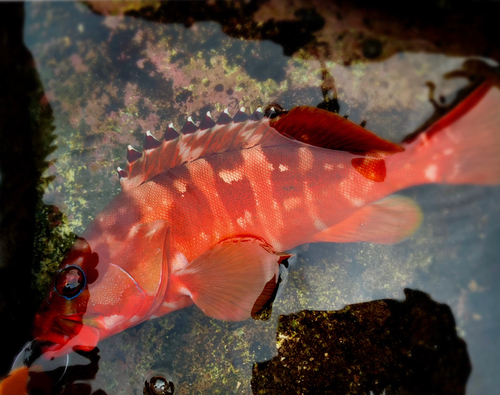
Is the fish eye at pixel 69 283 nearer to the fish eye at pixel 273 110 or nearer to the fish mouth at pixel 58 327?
the fish mouth at pixel 58 327

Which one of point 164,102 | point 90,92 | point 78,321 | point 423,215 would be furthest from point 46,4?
point 423,215

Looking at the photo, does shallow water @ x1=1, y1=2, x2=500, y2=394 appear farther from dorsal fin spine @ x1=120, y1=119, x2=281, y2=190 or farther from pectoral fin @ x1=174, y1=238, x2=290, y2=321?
dorsal fin spine @ x1=120, y1=119, x2=281, y2=190

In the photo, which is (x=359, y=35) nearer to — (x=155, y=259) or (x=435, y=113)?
(x=435, y=113)

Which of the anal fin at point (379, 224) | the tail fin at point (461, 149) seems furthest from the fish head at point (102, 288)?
the tail fin at point (461, 149)

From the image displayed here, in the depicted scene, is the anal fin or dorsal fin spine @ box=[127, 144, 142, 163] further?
the anal fin

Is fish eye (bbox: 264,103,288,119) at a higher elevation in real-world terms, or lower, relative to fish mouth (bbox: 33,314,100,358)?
higher

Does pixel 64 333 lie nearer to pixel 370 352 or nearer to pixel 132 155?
pixel 132 155

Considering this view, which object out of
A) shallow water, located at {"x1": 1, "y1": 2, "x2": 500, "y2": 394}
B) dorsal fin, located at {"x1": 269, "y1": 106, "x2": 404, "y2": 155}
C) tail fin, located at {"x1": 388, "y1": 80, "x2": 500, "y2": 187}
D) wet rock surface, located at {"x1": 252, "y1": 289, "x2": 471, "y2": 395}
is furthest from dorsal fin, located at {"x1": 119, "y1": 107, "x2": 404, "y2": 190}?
wet rock surface, located at {"x1": 252, "y1": 289, "x2": 471, "y2": 395}
